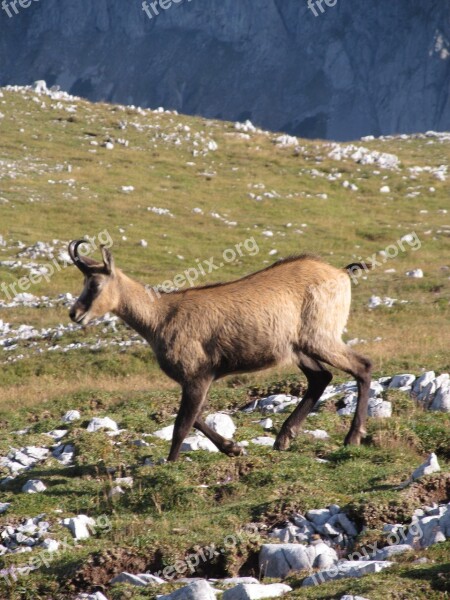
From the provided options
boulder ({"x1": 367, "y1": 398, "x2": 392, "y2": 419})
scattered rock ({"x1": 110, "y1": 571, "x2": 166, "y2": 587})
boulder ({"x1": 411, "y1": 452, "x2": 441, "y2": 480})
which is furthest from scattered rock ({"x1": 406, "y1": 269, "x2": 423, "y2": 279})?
scattered rock ({"x1": 110, "y1": 571, "x2": 166, "y2": 587})

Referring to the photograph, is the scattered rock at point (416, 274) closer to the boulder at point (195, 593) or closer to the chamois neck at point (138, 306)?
the chamois neck at point (138, 306)

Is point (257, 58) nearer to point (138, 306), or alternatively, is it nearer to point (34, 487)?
point (138, 306)

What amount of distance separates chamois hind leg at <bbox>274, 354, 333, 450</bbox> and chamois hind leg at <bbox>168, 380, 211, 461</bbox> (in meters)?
1.34

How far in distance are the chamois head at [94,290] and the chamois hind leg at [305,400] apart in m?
2.92

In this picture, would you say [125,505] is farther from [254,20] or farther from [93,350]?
[254,20]

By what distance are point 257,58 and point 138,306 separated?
168 m

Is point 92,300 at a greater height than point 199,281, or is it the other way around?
point 92,300

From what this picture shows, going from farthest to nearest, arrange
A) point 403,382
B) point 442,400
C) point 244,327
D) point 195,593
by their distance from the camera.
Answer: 1. point 403,382
2. point 442,400
3. point 244,327
4. point 195,593

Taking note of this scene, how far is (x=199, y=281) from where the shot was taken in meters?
33.1

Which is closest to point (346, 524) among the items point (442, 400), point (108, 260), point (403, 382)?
point (442, 400)

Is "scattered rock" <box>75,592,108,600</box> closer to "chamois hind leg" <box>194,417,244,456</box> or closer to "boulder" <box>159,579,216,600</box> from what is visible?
"boulder" <box>159,579,216,600</box>

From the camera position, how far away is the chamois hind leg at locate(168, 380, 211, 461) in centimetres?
1188

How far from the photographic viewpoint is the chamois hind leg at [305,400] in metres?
12.6

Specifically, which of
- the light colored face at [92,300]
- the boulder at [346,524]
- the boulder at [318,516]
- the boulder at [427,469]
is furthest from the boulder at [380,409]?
the light colored face at [92,300]
